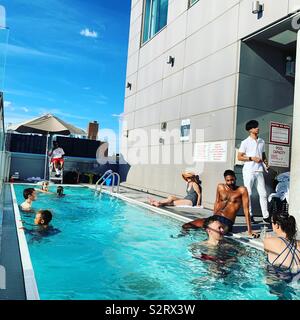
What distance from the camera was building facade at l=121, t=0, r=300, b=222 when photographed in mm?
8031

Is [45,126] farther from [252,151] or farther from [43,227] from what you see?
[252,151]

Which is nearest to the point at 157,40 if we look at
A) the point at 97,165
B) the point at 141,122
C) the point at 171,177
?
the point at 141,122

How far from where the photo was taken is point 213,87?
9023mm

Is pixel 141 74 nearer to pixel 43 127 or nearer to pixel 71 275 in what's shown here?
pixel 43 127

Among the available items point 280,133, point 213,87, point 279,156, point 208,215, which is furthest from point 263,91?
point 208,215

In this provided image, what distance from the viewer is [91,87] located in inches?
878

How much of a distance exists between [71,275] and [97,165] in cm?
1324

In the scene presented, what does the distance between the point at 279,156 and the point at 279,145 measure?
10.8 inches

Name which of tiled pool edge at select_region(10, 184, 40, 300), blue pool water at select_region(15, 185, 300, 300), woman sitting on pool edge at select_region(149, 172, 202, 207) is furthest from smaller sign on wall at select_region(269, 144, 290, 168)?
tiled pool edge at select_region(10, 184, 40, 300)

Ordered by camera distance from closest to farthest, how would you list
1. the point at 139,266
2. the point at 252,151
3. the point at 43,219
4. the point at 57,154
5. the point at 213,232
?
the point at 139,266 < the point at 213,232 < the point at 43,219 < the point at 252,151 < the point at 57,154

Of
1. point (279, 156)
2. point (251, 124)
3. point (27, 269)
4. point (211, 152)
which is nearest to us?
point (27, 269)

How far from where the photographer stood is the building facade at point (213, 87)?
8031mm

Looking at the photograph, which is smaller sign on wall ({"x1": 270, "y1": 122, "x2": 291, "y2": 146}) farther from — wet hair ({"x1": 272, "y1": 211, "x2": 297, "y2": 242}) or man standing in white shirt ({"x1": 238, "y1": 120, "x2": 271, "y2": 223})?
wet hair ({"x1": 272, "y1": 211, "x2": 297, "y2": 242})

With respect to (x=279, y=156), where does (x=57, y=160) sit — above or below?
below
